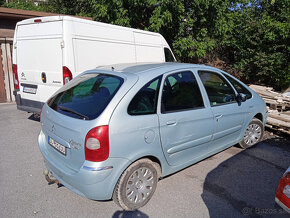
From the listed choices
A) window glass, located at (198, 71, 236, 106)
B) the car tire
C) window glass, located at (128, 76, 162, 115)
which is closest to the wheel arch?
the car tire

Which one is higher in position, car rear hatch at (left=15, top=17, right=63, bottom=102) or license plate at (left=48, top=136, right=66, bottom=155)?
car rear hatch at (left=15, top=17, right=63, bottom=102)

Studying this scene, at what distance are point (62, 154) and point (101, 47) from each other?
11.3 ft

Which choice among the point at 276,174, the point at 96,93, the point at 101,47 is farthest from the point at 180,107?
the point at 101,47

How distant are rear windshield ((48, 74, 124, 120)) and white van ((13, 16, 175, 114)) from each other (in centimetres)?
189

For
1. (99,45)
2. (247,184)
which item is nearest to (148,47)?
(99,45)

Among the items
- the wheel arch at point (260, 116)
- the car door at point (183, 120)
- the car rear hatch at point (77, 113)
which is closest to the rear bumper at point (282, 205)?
the car door at point (183, 120)

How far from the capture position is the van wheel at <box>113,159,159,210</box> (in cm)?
259

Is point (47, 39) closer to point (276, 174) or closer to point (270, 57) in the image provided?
point (276, 174)

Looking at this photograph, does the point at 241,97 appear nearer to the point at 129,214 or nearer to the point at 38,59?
the point at 129,214

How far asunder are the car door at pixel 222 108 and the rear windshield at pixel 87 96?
1435 millimetres

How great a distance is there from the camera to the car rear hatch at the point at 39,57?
491 centimetres

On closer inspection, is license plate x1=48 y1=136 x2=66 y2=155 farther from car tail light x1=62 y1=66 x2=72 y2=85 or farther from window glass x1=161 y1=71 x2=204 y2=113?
car tail light x1=62 y1=66 x2=72 y2=85

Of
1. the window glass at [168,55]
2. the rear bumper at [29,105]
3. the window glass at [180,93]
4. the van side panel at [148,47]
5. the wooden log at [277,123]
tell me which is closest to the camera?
the window glass at [180,93]

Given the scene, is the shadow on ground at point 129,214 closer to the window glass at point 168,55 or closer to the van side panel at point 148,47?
the van side panel at point 148,47
